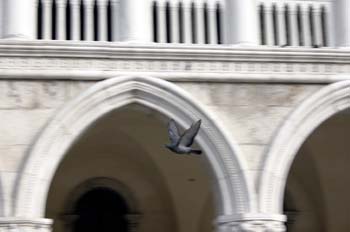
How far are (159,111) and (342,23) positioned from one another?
255 cm

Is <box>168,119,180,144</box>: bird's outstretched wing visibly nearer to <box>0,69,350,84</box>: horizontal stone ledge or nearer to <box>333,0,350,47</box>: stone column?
<box>0,69,350,84</box>: horizontal stone ledge

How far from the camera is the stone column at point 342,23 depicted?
35.0 feet

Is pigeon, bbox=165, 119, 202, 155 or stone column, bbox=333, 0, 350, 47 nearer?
pigeon, bbox=165, 119, 202, 155

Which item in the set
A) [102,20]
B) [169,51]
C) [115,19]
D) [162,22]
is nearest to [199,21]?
[162,22]

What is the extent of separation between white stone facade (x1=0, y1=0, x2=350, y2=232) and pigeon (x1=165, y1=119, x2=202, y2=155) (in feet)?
1.51

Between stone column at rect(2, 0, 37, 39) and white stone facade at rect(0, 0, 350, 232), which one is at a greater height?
stone column at rect(2, 0, 37, 39)

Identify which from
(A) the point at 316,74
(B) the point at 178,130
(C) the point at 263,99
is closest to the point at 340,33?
(A) the point at 316,74

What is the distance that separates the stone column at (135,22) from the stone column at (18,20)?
103cm

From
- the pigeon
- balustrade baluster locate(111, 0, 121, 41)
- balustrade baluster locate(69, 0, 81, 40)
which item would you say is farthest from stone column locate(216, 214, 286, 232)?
balustrade baluster locate(69, 0, 81, 40)

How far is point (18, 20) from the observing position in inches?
390

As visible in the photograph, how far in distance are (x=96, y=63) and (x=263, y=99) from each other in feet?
6.41

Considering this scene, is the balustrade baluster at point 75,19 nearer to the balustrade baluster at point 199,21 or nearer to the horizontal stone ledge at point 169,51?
the horizontal stone ledge at point 169,51

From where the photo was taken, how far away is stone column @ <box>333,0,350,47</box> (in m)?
10.7

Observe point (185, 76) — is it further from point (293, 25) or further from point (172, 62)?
point (293, 25)
